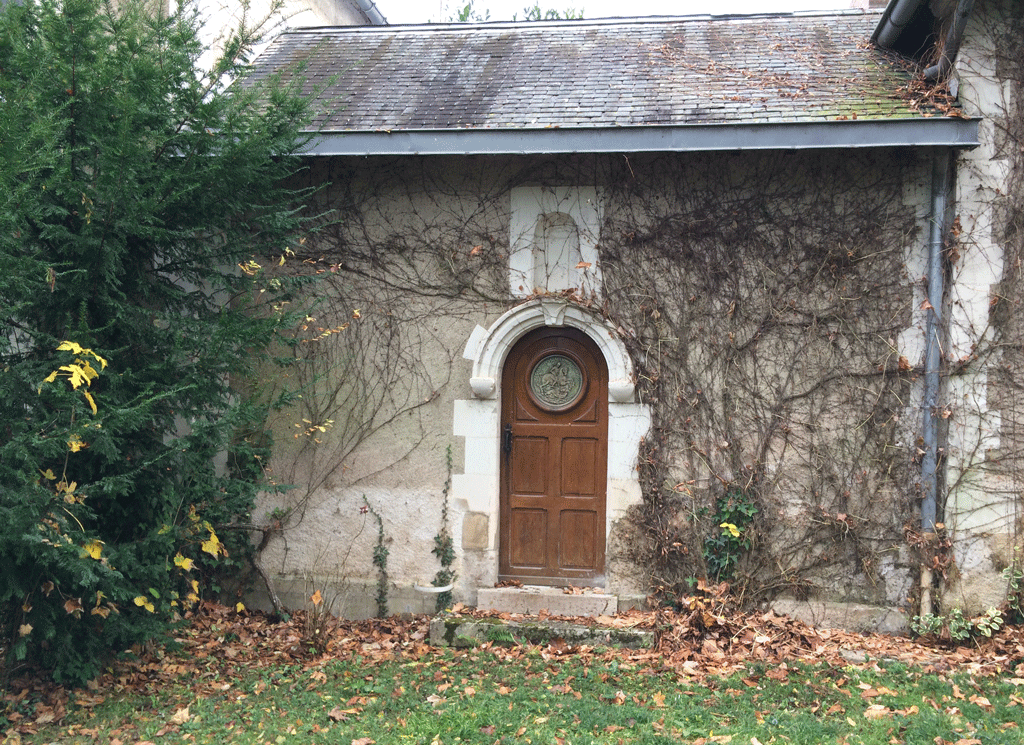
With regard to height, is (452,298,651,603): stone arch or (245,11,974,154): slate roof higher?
(245,11,974,154): slate roof

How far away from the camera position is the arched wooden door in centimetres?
649

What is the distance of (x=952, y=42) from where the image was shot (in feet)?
19.1

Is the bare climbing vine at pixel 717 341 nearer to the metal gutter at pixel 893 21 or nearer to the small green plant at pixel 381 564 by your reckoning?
the small green plant at pixel 381 564

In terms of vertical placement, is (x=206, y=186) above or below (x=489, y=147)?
below

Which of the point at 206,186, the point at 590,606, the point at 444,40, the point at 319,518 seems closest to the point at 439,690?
the point at 590,606

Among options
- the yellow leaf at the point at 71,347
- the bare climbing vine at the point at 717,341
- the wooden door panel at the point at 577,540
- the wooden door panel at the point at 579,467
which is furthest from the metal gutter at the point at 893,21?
the yellow leaf at the point at 71,347

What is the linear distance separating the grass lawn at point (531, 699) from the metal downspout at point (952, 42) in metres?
3.94

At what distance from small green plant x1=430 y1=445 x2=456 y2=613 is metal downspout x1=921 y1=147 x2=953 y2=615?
11.1 feet

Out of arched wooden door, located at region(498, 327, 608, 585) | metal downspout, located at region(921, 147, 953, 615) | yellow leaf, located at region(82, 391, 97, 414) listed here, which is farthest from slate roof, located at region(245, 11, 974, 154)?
yellow leaf, located at region(82, 391, 97, 414)

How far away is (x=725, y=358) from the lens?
6.21m

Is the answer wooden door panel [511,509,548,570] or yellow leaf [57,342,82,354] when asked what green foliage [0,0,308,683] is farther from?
wooden door panel [511,509,548,570]

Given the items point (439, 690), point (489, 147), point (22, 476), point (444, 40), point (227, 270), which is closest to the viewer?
point (22, 476)

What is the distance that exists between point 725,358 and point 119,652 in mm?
4505

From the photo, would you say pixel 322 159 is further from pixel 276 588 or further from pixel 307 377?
pixel 276 588
